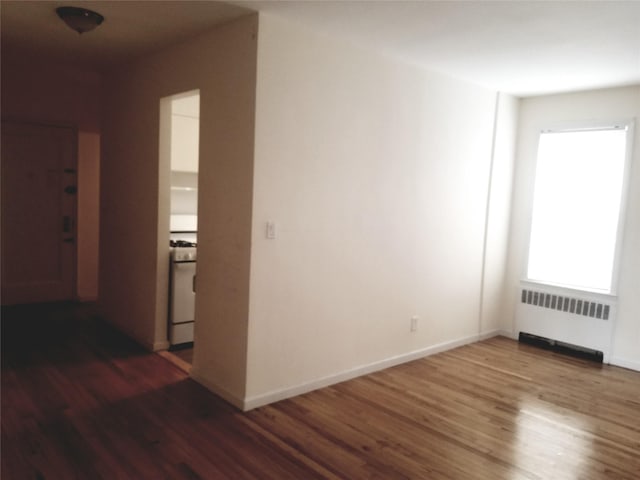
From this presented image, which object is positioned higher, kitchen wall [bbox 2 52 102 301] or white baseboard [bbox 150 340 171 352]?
kitchen wall [bbox 2 52 102 301]

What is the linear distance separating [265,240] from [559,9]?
2.19 meters

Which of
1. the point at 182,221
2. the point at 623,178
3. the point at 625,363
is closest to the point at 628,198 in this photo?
the point at 623,178

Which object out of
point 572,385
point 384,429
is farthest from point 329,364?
point 572,385

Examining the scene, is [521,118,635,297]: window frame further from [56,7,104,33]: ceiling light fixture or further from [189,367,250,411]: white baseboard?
[56,7,104,33]: ceiling light fixture

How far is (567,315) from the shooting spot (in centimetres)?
484

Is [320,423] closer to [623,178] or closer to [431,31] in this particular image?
[431,31]

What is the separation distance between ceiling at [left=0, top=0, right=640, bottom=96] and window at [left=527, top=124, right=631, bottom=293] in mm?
666

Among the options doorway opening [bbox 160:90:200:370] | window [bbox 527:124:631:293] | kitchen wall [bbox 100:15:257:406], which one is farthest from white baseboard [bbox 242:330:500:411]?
window [bbox 527:124:631:293]

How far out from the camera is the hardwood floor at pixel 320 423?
2553 millimetres

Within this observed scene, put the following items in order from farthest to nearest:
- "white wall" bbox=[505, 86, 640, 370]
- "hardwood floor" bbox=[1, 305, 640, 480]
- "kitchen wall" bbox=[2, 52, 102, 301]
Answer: "kitchen wall" bbox=[2, 52, 102, 301] < "white wall" bbox=[505, 86, 640, 370] < "hardwood floor" bbox=[1, 305, 640, 480]

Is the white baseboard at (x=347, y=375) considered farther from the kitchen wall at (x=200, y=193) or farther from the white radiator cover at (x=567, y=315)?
the white radiator cover at (x=567, y=315)

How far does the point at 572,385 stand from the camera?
3945mm

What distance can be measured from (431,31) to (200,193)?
1.94 meters

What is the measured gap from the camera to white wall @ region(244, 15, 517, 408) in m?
3.17
